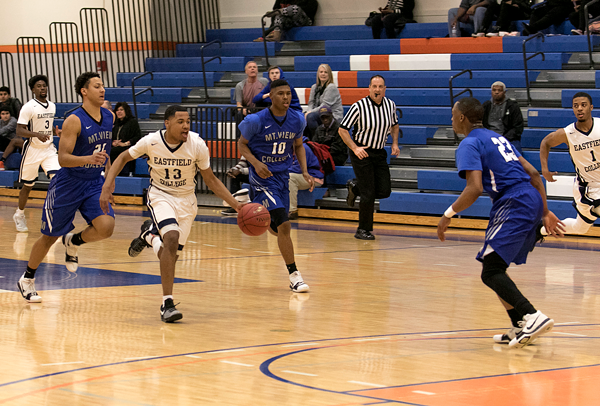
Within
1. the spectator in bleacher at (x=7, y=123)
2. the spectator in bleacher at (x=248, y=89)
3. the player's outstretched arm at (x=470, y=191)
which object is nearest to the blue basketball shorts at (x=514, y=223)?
the player's outstretched arm at (x=470, y=191)

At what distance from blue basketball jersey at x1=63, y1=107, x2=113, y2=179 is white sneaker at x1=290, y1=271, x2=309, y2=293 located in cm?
176

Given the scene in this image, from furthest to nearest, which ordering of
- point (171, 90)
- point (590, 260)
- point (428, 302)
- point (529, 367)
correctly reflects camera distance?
point (171, 90) → point (590, 260) → point (428, 302) → point (529, 367)

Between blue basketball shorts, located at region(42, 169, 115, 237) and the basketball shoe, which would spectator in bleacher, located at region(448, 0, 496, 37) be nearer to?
the basketball shoe

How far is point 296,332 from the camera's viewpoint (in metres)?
5.41

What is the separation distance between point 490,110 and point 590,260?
3380 mm

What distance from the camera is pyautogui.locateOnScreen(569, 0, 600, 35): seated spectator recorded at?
13141 millimetres

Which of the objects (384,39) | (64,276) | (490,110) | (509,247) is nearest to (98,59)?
(384,39)

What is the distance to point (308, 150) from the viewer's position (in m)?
12.2

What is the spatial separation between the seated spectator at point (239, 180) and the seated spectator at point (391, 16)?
403 centimetres

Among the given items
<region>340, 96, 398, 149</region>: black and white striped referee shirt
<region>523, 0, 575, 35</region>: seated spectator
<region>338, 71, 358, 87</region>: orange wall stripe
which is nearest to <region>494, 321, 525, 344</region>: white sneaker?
<region>340, 96, 398, 149</region>: black and white striped referee shirt

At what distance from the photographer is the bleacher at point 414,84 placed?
12.1 m

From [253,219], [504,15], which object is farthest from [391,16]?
[253,219]

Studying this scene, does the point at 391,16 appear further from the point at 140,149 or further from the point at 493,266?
the point at 493,266

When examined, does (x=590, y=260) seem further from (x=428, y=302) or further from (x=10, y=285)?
(x=10, y=285)
